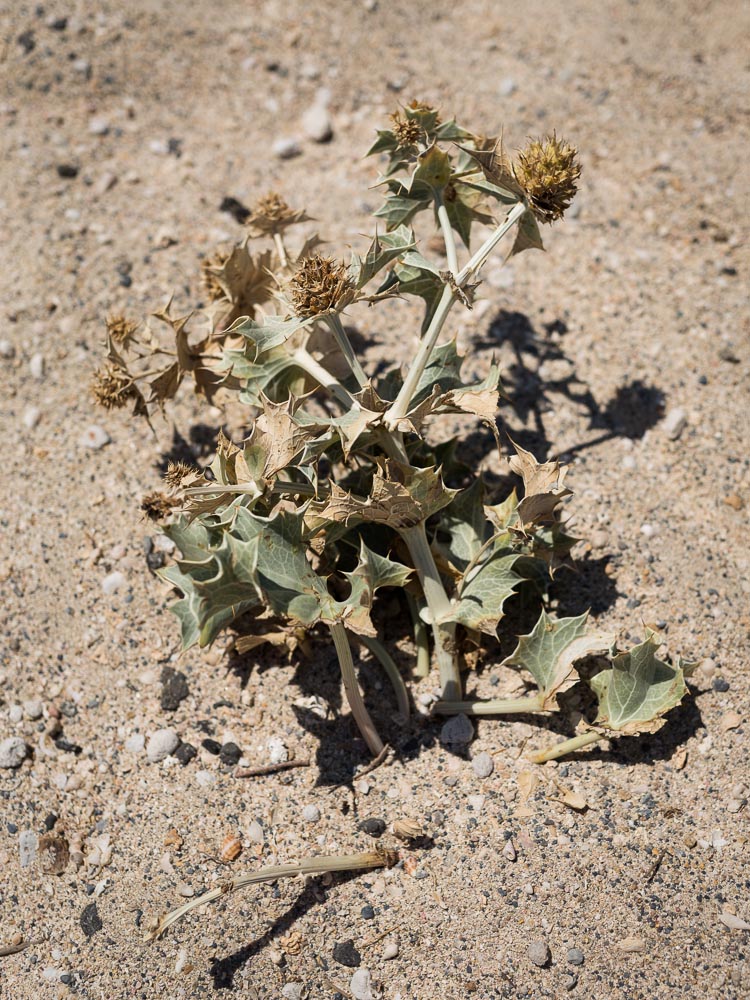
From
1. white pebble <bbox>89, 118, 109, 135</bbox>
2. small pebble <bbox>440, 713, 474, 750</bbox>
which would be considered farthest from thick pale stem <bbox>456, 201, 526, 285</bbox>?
white pebble <bbox>89, 118, 109, 135</bbox>

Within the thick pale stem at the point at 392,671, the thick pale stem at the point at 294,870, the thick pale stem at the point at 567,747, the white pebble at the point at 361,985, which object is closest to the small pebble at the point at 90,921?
the thick pale stem at the point at 294,870

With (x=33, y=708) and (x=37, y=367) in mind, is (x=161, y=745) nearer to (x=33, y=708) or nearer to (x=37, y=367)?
(x=33, y=708)

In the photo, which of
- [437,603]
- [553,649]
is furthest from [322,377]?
[553,649]

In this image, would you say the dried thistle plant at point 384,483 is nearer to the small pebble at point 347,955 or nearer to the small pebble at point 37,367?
the small pebble at point 347,955

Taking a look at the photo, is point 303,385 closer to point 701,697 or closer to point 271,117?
point 701,697

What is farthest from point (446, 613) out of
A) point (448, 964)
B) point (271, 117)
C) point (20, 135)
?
point (20, 135)
